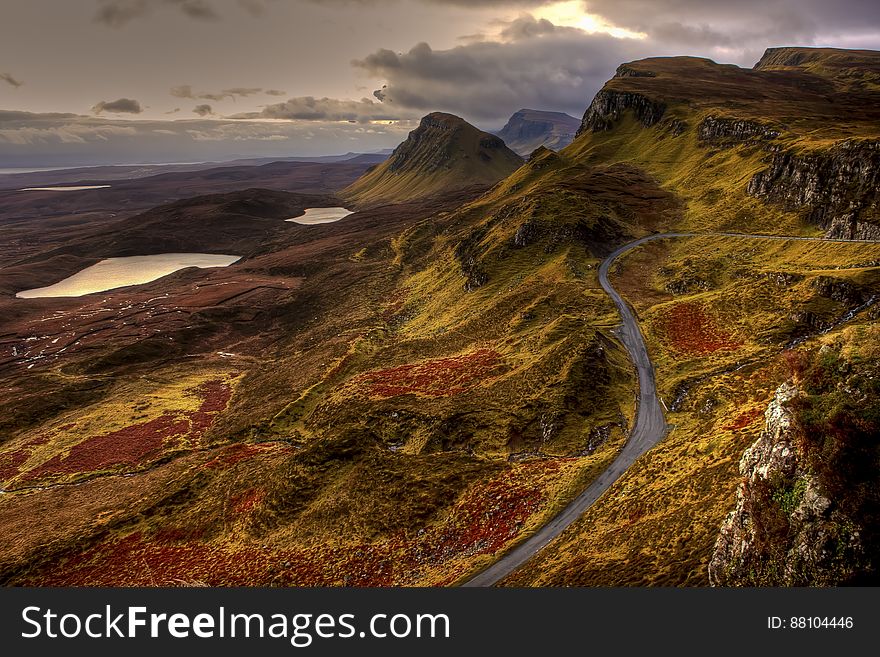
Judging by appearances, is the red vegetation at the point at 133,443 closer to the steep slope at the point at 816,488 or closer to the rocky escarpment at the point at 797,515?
the rocky escarpment at the point at 797,515

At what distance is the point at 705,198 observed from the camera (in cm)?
11019

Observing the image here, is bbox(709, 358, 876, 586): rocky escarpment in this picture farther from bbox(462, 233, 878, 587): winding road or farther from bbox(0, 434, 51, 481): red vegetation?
bbox(0, 434, 51, 481): red vegetation

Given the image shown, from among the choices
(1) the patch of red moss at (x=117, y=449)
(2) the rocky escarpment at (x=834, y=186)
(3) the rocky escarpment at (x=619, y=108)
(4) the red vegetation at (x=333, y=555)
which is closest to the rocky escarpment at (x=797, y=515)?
(4) the red vegetation at (x=333, y=555)

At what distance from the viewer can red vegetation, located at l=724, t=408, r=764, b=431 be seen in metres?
35.8

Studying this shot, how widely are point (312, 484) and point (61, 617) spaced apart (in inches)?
1210

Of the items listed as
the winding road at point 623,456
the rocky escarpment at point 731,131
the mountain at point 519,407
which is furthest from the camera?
the rocky escarpment at point 731,131

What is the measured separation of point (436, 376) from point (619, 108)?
173464 millimetres

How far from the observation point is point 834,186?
81.2m

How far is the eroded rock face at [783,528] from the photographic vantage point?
17.9 m

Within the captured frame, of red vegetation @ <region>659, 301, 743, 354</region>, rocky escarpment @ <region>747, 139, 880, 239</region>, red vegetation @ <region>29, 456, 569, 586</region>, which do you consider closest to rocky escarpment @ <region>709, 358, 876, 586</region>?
red vegetation @ <region>29, 456, 569, 586</region>

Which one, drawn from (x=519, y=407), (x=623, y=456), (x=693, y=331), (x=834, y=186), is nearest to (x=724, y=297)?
(x=693, y=331)

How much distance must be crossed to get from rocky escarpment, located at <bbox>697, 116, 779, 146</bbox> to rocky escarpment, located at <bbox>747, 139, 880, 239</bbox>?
23613 mm

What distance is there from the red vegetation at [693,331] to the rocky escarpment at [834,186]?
33354 millimetres

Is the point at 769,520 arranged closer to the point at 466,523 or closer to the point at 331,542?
the point at 466,523
